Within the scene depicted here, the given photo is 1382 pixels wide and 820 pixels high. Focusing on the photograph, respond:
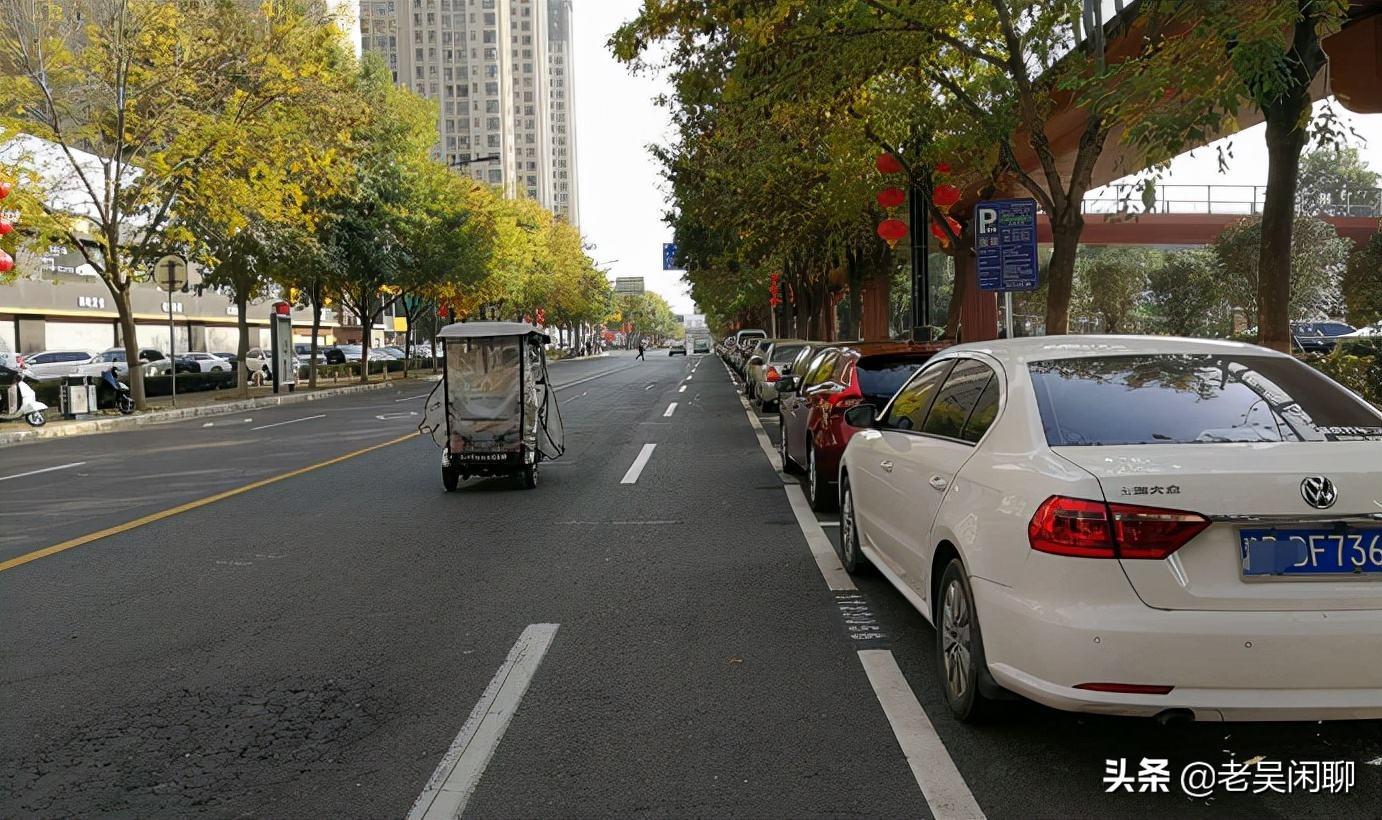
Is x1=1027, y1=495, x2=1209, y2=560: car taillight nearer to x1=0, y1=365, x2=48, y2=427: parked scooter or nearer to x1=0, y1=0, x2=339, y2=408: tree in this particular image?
x1=0, y1=365, x2=48, y2=427: parked scooter

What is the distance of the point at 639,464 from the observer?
1372cm

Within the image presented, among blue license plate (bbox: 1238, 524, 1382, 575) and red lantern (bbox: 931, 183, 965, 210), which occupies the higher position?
red lantern (bbox: 931, 183, 965, 210)

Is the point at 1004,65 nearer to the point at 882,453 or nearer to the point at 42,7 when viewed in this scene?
the point at 882,453

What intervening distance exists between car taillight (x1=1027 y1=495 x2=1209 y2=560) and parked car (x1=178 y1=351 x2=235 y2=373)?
43777mm

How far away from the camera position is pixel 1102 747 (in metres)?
4.14

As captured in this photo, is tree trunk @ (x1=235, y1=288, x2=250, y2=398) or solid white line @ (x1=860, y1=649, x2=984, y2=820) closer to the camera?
solid white line @ (x1=860, y1=649, x2=984, y2=820)

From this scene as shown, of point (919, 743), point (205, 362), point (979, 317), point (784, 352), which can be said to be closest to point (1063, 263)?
point (784, 352)

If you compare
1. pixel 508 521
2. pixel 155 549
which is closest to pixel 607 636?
pixel 508 521

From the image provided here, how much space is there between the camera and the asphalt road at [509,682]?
377 cm

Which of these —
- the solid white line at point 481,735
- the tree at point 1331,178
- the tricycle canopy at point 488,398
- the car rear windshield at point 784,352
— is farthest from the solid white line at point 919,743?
the tree at point 1331,178

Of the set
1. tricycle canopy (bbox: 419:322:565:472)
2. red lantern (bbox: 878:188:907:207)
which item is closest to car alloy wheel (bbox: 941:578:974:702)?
tricycle canopy (bbox: 419:322:565:472)

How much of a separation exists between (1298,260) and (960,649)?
135 feet

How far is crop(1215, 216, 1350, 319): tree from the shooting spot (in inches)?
1492

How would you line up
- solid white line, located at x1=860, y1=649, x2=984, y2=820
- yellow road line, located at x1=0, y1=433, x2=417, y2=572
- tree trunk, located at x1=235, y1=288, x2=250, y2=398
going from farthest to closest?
tree trunk, located at x1=235, y1=288, x2=250, y2=398 → yellow road line, located at x1=0, y1=433, x2=417, y2=572 → solid white line, located at x1=860, y1=649, x2=984, y2=820
